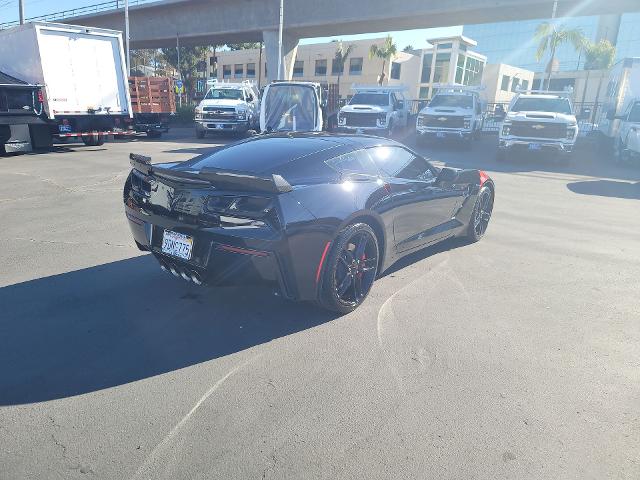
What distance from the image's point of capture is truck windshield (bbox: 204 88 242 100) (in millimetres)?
21391

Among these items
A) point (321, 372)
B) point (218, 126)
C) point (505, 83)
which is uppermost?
point (505, 83)


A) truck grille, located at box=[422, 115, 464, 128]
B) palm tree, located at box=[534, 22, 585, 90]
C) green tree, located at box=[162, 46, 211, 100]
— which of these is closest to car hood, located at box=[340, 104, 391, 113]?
truck grille, located at box=[422, 115, 464, 128]

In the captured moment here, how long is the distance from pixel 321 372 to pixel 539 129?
1394 cm

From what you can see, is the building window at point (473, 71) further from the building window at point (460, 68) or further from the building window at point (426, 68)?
the building window at point (426, 68)

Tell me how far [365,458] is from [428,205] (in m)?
3.08

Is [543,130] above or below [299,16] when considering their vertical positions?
below

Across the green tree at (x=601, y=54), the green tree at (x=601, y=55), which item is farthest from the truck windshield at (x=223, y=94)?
the green tree at (x=601, y=54)

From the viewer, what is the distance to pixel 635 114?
14711mm

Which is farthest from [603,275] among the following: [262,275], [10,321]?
[10,321]

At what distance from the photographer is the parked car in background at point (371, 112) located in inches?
769

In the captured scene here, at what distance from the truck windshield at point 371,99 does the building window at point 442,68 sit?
3780cm

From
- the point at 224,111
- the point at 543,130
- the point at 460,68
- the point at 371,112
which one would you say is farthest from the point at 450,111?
the point at 460,68

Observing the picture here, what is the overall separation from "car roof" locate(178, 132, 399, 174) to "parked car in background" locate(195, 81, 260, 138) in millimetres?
16312

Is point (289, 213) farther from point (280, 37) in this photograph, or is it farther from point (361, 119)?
point (280, 37)
